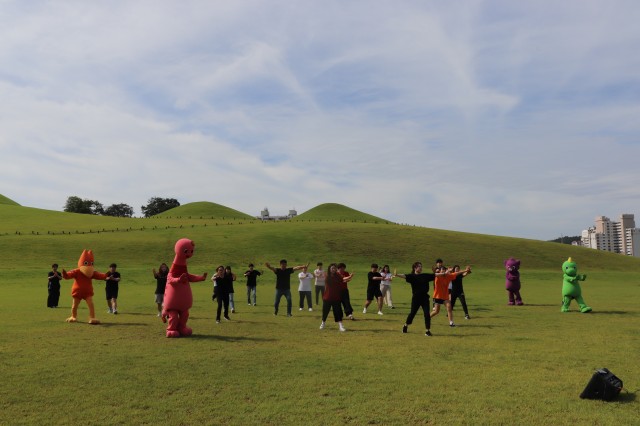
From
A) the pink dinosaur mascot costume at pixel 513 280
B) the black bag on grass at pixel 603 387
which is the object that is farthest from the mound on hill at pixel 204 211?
the black bag on grass at pixel 603 387

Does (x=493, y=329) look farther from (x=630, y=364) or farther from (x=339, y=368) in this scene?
(x=339, y=368)

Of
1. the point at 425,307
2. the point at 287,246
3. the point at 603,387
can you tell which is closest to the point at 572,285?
the point at 425,307

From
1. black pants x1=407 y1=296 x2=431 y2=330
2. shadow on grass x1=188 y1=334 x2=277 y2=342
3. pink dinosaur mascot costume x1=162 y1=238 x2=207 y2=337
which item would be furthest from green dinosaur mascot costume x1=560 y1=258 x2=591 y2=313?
pink dinosaur mascot costume x1=162 y1=238 x2=207 y2=337

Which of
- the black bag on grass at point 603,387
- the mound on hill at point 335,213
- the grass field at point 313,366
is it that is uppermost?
the mound on hill at point 335,213

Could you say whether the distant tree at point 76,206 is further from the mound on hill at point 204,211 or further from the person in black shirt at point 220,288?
the person in black shirt at point 220,288

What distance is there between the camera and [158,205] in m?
156

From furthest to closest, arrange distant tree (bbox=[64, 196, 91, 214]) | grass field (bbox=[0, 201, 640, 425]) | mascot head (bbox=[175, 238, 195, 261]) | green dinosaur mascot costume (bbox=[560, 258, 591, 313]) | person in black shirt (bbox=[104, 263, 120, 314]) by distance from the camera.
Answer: distant tree (bbox=[64, 196, 91, 214]) < green dinosaur mascot costume (bbox=[560, 258, 591, 313]) < person in black shirt (bbox=[104, 263, 120, 314]) < mascot head (bbox=[175, 238, 195, 261]) < grass field (bbox=[0, 201, 640, 425])

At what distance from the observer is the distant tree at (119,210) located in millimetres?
146200

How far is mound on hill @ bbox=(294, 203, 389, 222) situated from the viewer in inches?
4876

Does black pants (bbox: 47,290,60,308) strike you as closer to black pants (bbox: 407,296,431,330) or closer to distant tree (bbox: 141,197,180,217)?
black pants (bbox: 407,296,431,330)

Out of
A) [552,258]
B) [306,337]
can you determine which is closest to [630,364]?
[306,337]

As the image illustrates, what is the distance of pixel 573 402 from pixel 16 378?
947cm

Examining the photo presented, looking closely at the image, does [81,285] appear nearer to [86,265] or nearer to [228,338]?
[86,265]

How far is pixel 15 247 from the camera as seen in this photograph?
51.2 meters
